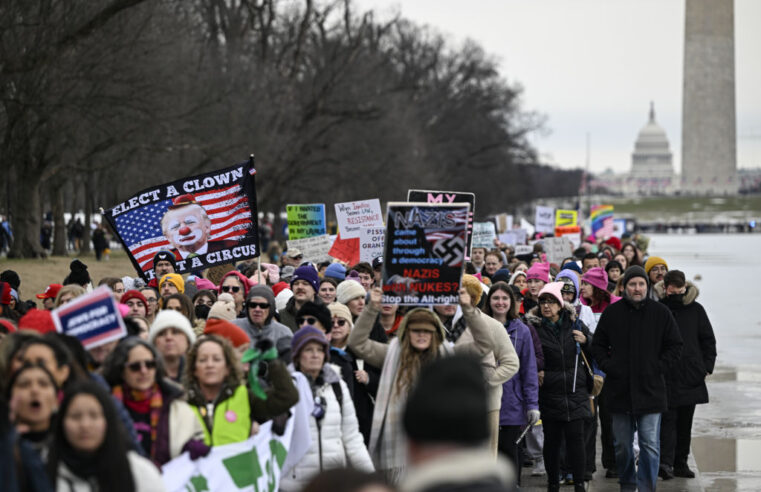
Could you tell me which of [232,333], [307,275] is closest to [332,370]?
[232,333]

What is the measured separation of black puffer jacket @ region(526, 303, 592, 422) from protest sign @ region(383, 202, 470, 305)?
217cm

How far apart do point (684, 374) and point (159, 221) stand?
4.38 meters

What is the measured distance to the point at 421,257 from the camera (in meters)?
7.64

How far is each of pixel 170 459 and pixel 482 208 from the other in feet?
236

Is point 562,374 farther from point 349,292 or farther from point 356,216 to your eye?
point 356,216

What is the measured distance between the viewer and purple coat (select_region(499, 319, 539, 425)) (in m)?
9.18

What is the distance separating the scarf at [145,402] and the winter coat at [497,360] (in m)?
2.92

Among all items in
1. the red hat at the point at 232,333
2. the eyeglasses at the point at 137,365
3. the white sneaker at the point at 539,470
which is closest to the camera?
the eyeglasses at the point at 137,365

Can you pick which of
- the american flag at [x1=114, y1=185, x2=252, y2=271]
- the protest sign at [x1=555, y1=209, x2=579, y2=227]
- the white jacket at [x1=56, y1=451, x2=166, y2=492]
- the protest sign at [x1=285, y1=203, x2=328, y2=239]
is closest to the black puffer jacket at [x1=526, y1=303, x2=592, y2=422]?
the american flag at [x1=114, y1=185, x2=252, y2=271]

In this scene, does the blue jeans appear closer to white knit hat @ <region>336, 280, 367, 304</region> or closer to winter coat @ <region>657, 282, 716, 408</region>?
winter coat @ <region>657, 282, 716, 408</region>

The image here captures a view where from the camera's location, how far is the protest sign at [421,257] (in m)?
7.64

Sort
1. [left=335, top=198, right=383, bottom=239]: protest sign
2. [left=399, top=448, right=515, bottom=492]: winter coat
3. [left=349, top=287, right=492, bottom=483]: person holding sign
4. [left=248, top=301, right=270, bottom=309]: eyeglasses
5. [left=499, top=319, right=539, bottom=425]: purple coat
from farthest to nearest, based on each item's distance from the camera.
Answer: [left=335, top=198, right=383, bottom=239]: protest sign
[left=499, top=319, right=539, bottom=425]: purple coat
[left=248, top=301, right=270, bottom=309]: eyeglasses
[left=349, top=287, right=492, bottom=483]: person holding sign
[left=399, top=448, right=515, bottom=492]: winter coat

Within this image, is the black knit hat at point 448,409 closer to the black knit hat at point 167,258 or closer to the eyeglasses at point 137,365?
the eyeglasses at point 137,365

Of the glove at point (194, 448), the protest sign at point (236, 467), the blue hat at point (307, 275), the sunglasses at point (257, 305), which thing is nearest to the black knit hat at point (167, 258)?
the blue hat at point (307, 275)
